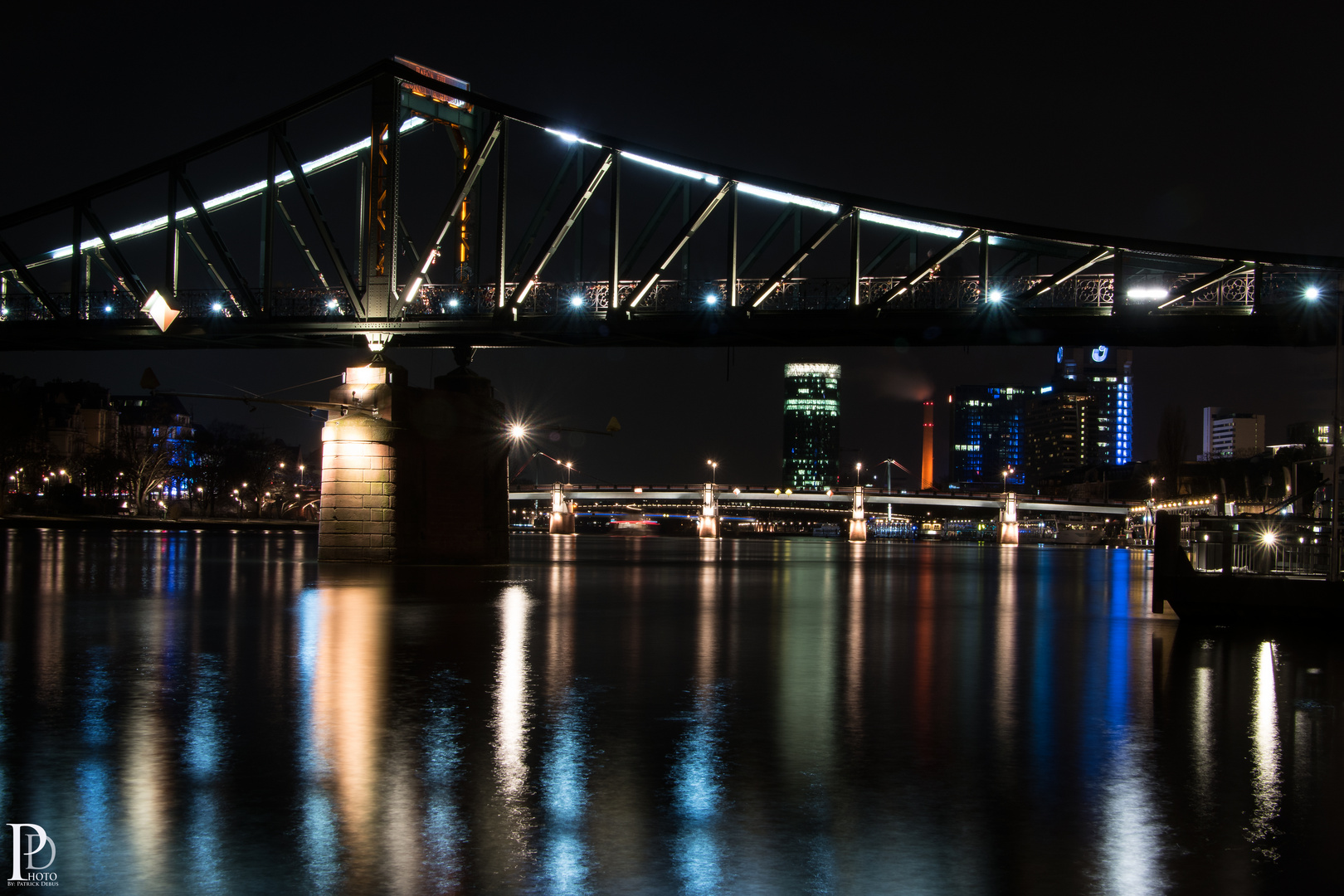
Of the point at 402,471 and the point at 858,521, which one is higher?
the point at 402,471

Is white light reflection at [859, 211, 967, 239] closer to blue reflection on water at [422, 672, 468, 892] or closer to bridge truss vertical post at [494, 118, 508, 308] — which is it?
bridge truss vertical post at [494, 118, 508, 308]

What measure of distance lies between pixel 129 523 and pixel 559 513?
79438mm

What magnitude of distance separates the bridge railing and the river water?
2440 centimetres

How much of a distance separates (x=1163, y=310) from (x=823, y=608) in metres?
21.9

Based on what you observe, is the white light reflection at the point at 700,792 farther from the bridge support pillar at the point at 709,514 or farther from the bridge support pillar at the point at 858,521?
the bridge support pillar at the point at 858,521

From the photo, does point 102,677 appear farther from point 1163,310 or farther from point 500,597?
point 1163,310

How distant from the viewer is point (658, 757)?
10.8 m

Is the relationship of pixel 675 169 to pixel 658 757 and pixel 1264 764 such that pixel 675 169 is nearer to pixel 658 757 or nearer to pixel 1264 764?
pixel 658 757

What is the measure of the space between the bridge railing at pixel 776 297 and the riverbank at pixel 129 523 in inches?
2157

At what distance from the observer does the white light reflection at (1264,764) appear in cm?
842

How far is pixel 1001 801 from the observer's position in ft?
30.4

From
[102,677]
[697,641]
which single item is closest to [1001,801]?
[102,677]

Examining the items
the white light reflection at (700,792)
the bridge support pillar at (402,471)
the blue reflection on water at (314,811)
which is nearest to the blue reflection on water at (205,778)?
the blue reflection on water at (314,811)

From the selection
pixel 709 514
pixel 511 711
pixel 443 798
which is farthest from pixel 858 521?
pixel 443 798
